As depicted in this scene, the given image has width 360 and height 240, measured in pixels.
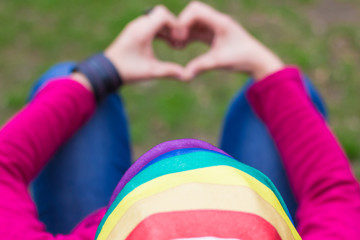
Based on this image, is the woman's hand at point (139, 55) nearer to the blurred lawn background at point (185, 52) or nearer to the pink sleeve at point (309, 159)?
the pink sleeve at point (309, 159)

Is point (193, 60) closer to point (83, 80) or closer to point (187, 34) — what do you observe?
point (187, 34)

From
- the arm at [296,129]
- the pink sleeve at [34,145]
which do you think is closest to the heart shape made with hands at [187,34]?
the arm at [296,129]

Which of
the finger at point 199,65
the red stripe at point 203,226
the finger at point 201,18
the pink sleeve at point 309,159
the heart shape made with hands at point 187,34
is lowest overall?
the pink sleeve at point 309,159

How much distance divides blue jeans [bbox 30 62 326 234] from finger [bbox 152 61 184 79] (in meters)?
0.14

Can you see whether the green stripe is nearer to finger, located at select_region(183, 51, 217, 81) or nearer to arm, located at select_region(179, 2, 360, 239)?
arm, located at select_region(179, 2, 360, 239)

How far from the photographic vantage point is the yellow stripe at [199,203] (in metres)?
0.44

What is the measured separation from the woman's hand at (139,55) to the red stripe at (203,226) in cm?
65

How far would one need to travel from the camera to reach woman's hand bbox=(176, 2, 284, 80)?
3.48 ft

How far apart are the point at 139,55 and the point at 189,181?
65 centimetres

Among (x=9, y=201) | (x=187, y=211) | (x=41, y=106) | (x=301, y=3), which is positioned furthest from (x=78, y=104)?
(x=301, y=3)

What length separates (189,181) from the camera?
461 mm

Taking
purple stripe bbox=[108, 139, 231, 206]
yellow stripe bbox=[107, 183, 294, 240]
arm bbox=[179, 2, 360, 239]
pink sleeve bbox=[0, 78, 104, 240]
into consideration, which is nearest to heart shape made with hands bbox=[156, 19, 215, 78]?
arm bbox=[179, 2, 360, 239]

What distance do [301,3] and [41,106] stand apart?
1693 millimetres

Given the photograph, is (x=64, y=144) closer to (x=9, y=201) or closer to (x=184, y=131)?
(x=9, y=201)
